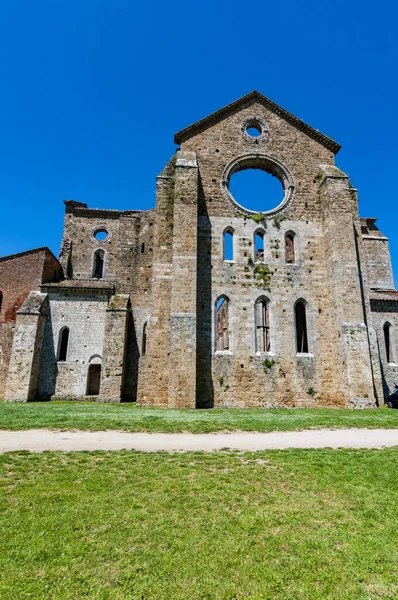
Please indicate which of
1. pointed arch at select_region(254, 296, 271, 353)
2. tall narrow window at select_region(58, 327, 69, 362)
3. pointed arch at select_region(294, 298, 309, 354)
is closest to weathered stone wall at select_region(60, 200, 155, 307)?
tall narrow window at select_region(58, 327, 69, 362)

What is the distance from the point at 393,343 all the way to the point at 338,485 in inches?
762

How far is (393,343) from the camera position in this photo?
21.4m

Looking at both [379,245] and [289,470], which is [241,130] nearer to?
[379,245]

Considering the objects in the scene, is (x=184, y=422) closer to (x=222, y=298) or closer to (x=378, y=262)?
(x=222, y=298)

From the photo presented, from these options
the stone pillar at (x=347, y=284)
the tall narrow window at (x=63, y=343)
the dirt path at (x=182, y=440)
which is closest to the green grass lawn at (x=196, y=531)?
the dirt path at (x=182, y=440)

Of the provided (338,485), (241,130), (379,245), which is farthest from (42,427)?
(379,245)

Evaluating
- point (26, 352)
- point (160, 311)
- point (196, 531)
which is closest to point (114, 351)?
point (160, 311)

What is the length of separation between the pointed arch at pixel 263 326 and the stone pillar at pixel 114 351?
723cm

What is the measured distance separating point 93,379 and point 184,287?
9.05 m

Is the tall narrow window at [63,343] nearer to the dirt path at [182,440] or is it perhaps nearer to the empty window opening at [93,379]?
the empty window opening at [93,379]

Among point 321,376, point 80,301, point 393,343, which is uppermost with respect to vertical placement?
point 80,301

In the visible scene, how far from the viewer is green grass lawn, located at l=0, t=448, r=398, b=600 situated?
275cm

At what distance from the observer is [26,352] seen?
1819cm

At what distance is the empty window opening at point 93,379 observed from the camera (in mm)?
19973
